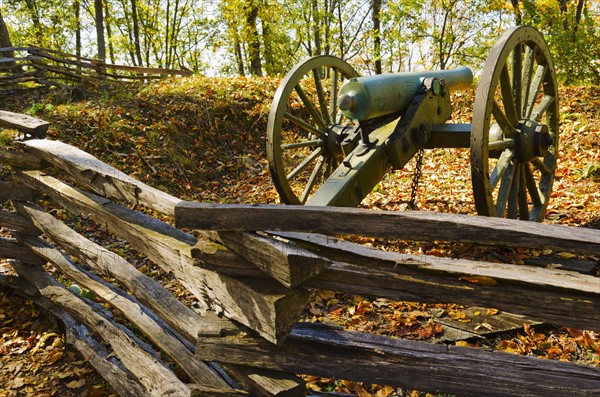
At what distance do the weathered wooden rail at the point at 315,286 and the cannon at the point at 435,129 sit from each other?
140 centimetres

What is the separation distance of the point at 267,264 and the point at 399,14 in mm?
12703

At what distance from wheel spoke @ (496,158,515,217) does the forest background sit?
23.6ft

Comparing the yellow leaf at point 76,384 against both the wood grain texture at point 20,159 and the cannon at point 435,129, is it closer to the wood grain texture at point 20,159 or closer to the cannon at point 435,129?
the wood grain texture at point 20,159

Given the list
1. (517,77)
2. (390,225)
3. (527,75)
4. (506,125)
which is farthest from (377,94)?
(390,225)

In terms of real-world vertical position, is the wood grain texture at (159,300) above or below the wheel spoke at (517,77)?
below

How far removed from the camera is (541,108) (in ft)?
15.8

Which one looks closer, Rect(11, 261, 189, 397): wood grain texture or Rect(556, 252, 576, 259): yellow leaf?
Rect(11, 261, 189, 397): wood grain texture

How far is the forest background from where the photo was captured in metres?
11.5

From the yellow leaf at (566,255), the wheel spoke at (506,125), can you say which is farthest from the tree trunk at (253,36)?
the yellow leaf at (566,255)

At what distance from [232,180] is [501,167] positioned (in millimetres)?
4542

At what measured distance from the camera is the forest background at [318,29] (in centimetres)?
1151

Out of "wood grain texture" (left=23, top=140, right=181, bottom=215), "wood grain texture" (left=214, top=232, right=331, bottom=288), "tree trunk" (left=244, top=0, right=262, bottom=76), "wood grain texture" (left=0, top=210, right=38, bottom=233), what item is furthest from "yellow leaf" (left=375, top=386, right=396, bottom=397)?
"tree trunk" (left=244, top=0, right=262, bottom=76)

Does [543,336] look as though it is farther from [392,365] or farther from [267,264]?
[267,264]

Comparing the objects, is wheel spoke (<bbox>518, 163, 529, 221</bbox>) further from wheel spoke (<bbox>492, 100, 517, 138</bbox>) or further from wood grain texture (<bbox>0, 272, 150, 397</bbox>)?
wood grain texture (<bbox>0, 272, 150, 397</bbox>)
